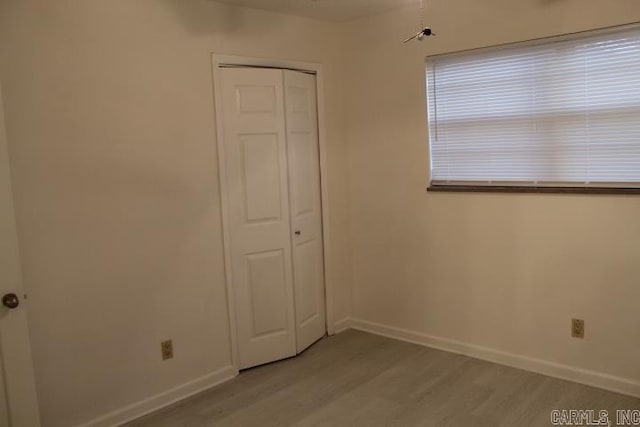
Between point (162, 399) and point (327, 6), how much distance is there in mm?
2761

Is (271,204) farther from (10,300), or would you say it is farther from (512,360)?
(512,360)

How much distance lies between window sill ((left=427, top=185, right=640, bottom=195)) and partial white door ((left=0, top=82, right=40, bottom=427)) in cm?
260

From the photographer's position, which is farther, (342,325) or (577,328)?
(342,325)

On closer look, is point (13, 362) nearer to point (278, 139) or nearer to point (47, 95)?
point (47, 95)

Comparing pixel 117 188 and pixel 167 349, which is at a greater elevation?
pixel 117 188

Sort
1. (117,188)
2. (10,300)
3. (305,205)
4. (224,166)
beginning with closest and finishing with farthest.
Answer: (10,300)
(117,188)
(224,166)
(305,205)

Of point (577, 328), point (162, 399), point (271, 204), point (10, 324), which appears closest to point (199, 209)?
point (271, 204)

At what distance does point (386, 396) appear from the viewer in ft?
10.4

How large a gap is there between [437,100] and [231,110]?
56.1 inches

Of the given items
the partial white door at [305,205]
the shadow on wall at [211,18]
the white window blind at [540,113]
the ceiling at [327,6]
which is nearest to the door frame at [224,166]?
the partial white door at [305,205]

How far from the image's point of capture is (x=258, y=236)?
367cm

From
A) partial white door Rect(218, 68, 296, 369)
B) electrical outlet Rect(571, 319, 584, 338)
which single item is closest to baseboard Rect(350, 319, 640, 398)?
electrical outlet Rect(571, 319, 584, 338)

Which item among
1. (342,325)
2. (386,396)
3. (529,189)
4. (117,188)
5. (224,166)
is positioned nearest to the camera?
(117,188)

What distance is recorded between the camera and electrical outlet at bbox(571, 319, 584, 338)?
3.21 m
